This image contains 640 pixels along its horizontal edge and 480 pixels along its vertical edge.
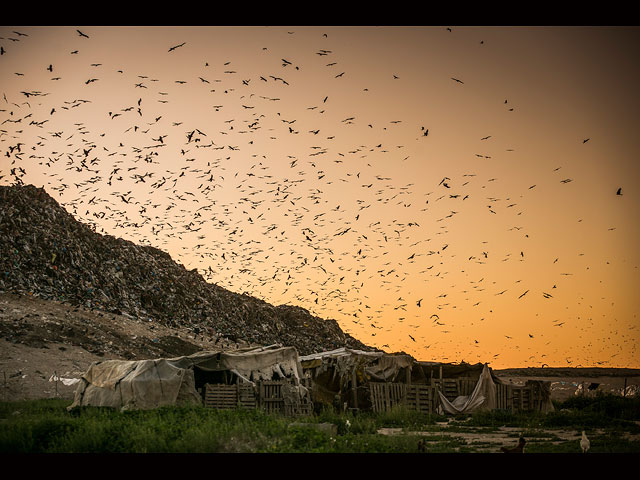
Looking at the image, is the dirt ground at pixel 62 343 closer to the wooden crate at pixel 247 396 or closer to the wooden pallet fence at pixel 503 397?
the wooden pallet fence at pixel 503 397

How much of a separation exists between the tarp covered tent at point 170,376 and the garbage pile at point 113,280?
21.1m

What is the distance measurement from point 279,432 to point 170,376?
754 centimetres

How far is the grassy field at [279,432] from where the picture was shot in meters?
11.7

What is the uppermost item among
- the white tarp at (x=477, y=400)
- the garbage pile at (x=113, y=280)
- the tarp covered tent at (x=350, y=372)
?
the garbage pile at (x=113, y=280)

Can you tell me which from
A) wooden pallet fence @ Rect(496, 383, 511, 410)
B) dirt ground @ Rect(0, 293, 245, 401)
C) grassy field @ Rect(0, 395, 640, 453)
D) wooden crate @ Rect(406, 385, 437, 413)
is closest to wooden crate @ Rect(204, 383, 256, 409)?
grassy field @ Rect(0, 395, 640, 453)

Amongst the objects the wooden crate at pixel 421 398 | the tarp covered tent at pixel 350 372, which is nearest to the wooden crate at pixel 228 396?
the tarp covered tent at pixel 350 372

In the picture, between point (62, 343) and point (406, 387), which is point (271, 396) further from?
point (62, 343)

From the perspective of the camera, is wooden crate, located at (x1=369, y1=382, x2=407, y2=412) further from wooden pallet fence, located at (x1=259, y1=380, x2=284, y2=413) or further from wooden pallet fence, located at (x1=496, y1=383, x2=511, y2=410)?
wooden pallet fence, located at (x1=259, y1=380, x2=284, y2=413)

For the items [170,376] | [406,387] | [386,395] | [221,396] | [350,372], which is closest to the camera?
[170,376]

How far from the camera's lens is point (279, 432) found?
12.5 meters

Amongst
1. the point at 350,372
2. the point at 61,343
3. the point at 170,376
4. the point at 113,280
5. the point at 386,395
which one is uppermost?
the point at 113,280

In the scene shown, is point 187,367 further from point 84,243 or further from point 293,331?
point 293,331

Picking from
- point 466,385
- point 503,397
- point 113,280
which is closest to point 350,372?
point 466,385

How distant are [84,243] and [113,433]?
124 feet
